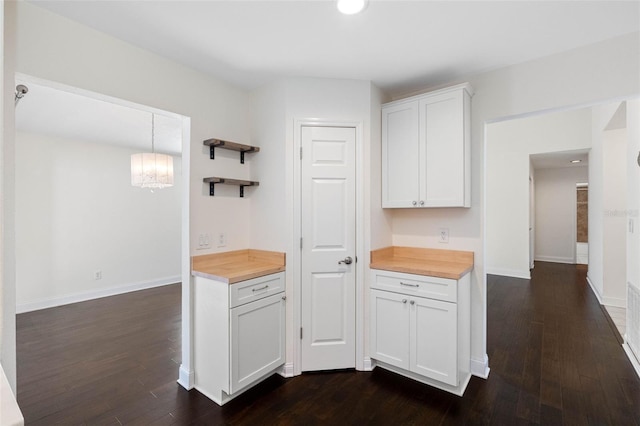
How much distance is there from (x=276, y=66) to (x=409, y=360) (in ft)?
8.52

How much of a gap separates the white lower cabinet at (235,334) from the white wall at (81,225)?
11.6 feet

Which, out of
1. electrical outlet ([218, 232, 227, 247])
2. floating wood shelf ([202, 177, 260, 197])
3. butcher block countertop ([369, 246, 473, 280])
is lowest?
butcher block countertop ([369, 246, 473, 280])

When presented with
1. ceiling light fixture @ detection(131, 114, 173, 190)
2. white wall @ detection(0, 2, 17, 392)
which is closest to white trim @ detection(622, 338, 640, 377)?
white wall @ detection(0, 2, 17, 392)

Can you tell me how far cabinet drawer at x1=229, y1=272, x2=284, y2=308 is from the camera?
7.09 feet

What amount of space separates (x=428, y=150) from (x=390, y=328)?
5.05ft

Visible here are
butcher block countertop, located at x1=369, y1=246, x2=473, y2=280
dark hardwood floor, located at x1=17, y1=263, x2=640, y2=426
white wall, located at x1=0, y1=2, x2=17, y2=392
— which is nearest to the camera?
white wall, located at x1=0, y1=2, x2=17, y2=392

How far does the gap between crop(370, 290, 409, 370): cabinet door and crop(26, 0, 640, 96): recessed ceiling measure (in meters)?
1.90

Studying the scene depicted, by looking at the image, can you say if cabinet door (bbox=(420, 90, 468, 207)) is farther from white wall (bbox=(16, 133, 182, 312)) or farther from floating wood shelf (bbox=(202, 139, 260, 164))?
white wall (bbox=(16, 133, 182, 312))

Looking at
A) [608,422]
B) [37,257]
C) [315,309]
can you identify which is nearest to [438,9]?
[315,309]

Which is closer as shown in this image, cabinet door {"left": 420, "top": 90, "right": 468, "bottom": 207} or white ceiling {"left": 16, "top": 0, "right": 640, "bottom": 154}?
white ceiling {"left": 16, "top": 0, "right": 640, "bottom": 154}

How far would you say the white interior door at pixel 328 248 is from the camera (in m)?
2.59

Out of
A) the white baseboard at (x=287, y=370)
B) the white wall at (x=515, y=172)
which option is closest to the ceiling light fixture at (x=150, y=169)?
the white baseboard at (x=287, y=370)

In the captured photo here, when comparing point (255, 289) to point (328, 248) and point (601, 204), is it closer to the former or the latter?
point (328, 248)

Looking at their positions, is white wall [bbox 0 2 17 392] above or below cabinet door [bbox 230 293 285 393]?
above
